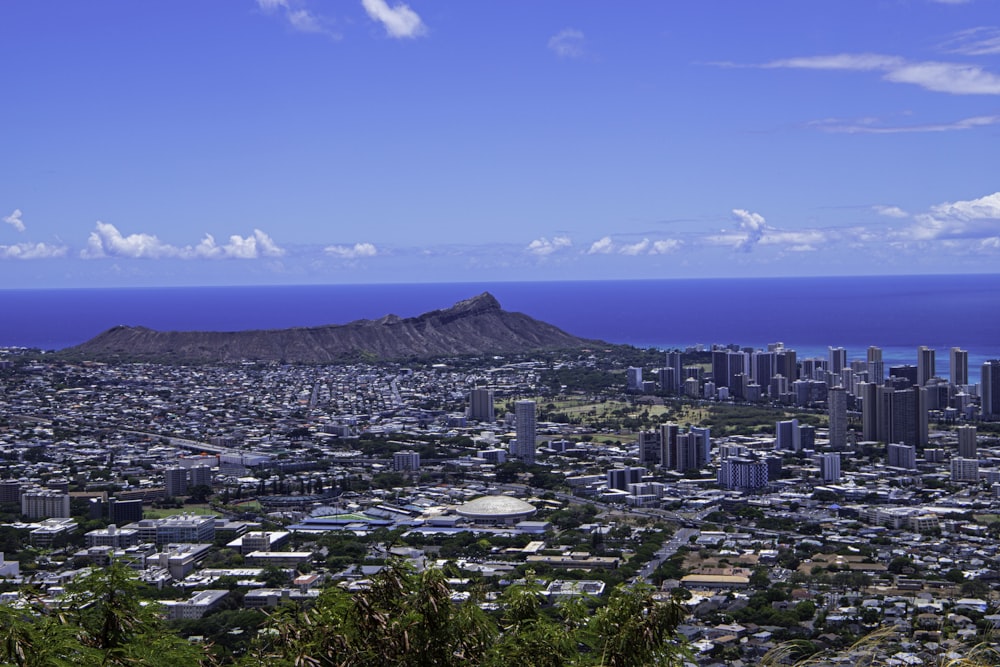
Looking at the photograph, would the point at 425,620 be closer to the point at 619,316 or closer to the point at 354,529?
the point at 354,529

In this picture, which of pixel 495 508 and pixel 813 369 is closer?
pixel 495 508

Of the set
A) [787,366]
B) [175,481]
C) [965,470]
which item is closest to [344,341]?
[787,366]

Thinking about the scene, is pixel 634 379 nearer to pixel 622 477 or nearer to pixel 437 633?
pixel 622 477

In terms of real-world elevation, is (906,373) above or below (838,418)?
above

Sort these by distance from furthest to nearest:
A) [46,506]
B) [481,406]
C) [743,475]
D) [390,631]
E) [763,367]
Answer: [763,367] → [481,406] → [743,475] → [46,506] → [390,631]

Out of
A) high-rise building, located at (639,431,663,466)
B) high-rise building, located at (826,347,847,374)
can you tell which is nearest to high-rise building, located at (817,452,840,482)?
high-rise building, located at (639,431,663,466)

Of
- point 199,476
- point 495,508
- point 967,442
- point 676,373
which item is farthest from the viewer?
point 676,373

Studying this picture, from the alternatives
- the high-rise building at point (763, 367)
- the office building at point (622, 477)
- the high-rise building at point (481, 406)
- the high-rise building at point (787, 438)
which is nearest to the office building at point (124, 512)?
the office building at point (622, 477)
